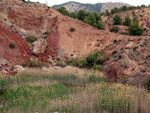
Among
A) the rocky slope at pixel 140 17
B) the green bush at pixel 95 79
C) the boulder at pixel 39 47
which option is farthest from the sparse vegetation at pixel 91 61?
the rocky slope at pixel 140 17

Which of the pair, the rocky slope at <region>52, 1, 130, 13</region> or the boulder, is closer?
the boulder

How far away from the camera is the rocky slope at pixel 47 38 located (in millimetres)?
23328

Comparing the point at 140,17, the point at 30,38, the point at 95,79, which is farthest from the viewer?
the point at 140,17

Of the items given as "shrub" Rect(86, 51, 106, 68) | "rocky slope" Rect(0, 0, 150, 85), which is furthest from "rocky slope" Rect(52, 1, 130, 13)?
"shrub" Rect(86, 51, 106, 68)

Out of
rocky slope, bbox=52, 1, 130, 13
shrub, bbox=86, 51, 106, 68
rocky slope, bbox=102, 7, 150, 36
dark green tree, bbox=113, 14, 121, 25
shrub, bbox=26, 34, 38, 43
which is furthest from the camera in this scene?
rocky slope, bbox=52, 1, 130, 13

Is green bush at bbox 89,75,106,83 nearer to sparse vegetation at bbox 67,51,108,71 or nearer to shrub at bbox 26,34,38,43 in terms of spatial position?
sparse vegetation at bbox 67,51,108,71

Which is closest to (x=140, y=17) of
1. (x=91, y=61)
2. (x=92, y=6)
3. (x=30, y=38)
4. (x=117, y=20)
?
(x=117, y=20)

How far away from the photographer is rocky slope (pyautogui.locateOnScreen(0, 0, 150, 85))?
23328mm

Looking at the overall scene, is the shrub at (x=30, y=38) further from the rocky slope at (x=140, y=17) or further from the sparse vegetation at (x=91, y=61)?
the rocky slope at (x=140, y=17)

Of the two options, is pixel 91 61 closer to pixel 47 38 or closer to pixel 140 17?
pixel 47 38

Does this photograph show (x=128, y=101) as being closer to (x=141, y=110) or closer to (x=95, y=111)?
(x=141, y=110)

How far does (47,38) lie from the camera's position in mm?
32094

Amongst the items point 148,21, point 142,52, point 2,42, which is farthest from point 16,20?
point 148,21

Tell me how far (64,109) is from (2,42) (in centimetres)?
1940
